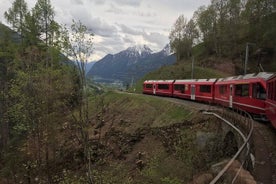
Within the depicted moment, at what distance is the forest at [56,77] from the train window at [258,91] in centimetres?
1021

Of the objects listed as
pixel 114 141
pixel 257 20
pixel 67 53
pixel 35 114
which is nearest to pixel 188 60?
pixel 257 20

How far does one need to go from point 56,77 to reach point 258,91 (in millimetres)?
16222

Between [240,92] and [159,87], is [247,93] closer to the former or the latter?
[240,92]

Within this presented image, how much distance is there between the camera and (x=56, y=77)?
3002 cm

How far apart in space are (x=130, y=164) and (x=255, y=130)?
10929 mm

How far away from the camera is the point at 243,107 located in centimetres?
2541

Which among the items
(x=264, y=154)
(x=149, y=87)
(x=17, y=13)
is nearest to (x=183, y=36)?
(x=149, y=87)

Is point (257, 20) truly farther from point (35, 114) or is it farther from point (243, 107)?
point (35, 114)

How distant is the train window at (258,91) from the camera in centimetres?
2237

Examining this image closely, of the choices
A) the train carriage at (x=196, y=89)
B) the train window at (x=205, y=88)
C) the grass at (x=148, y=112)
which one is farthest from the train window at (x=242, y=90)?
the train window at (x=205, y=88)

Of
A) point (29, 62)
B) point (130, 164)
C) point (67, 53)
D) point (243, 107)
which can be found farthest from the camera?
point (29, 62)

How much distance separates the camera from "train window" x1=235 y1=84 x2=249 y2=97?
2493 centimetres

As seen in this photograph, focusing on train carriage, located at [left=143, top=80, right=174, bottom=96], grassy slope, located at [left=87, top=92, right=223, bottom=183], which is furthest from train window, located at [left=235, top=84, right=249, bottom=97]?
train carriage, located at [left=143, top=80, right=174, bottom=96]

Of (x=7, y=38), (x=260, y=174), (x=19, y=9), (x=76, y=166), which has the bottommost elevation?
(x=76, y=166)
